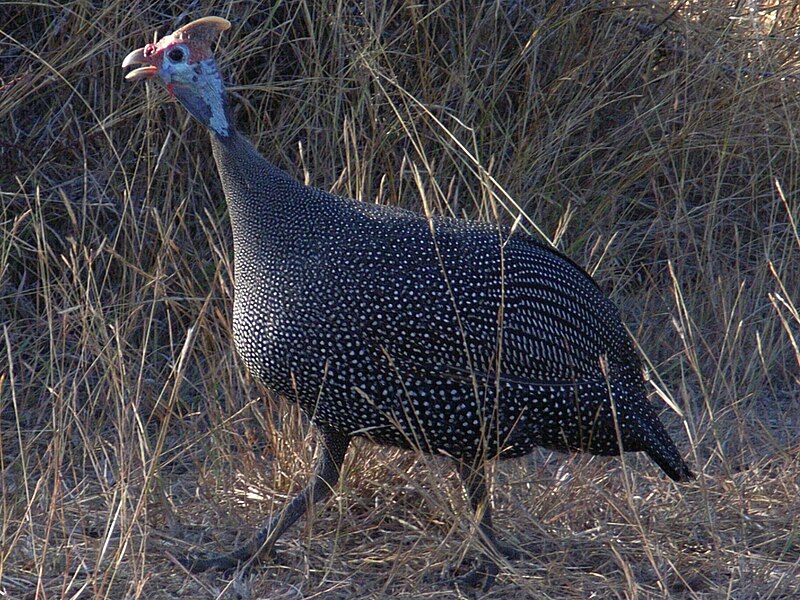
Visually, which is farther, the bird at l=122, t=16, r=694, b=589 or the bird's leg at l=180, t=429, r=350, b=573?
the bird's leg at l=180, t=429, r=350, b=573

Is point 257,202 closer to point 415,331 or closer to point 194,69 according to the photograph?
point 194,69

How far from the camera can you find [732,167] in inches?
180

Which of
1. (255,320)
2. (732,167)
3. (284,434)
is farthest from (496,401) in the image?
(732,167)

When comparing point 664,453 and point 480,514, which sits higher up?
point 664,453

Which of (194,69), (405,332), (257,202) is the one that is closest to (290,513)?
(405,332)

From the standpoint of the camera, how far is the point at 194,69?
2881 mm

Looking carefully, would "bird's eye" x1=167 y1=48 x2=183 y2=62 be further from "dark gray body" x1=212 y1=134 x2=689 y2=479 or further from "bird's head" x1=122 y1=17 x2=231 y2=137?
"dark gray body" x1=212 y1=134 x2=689 y2=479

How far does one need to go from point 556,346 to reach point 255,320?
0.74 metres

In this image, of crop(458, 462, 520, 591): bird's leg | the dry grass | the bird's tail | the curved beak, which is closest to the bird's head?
the curved beak

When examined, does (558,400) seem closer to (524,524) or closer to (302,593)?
(524,524)

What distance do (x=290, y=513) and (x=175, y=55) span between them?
1.18 m

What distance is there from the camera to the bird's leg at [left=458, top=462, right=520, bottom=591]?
286cm

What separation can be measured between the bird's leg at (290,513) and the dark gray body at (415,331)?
98 mm

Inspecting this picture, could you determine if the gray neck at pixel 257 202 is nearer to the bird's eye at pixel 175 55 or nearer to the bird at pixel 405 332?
the bird at pixel 405 332
